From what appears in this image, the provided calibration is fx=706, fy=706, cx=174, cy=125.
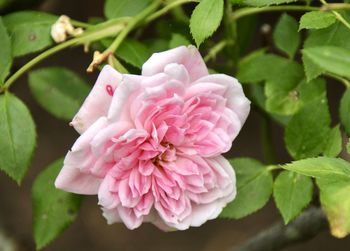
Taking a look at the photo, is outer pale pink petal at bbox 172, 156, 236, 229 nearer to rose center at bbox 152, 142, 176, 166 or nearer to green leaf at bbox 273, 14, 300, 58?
rose center at bbox 152, 142, 176, 166

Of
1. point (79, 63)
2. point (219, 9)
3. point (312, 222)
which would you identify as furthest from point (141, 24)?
point (79, 63)

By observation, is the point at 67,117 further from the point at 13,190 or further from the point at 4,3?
the point at 13,190

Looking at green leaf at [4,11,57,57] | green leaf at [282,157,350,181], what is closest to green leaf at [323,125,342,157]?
green leaf at [282,157,350,181]

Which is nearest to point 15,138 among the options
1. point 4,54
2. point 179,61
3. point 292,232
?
point 4,54

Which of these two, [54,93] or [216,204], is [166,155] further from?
[54,93]

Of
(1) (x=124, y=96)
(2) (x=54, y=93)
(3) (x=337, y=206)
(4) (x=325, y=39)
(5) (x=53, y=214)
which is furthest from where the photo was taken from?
(2) (x=54, y=93)

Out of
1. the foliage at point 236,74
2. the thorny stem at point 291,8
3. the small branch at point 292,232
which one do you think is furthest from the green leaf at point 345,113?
the small branch at point 292,232
